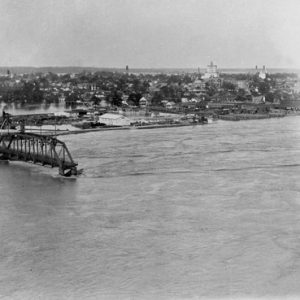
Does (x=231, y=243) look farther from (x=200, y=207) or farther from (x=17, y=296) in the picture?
(x=17, y=296)

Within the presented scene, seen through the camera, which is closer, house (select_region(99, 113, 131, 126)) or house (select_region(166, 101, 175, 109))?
house (select_region(99, 113, 131, 126))

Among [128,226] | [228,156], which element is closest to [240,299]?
[128,226]

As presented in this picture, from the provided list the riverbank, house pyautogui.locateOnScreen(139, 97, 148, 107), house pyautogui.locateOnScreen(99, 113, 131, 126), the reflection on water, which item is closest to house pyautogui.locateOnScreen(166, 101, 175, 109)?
house pyautogui.locateOnScreen(139, 97, 148, 107)

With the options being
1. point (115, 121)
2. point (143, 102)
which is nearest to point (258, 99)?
point (143, 102)

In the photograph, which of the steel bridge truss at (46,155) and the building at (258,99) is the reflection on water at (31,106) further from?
the steel bridge truss at (46,155)

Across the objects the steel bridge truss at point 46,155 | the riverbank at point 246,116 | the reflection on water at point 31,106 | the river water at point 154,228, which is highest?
the steel bridge truss at point 46,155

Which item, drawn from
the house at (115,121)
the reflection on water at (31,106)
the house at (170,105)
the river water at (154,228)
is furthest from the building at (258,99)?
the river water at (154,228)

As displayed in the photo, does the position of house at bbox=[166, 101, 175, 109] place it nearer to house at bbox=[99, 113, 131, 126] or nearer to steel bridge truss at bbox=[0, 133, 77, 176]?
house at bbox=[99, 113, 131, 126]

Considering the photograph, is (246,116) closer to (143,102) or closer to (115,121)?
(115,121)

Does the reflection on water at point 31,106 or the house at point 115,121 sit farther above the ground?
the house at point 115,121
